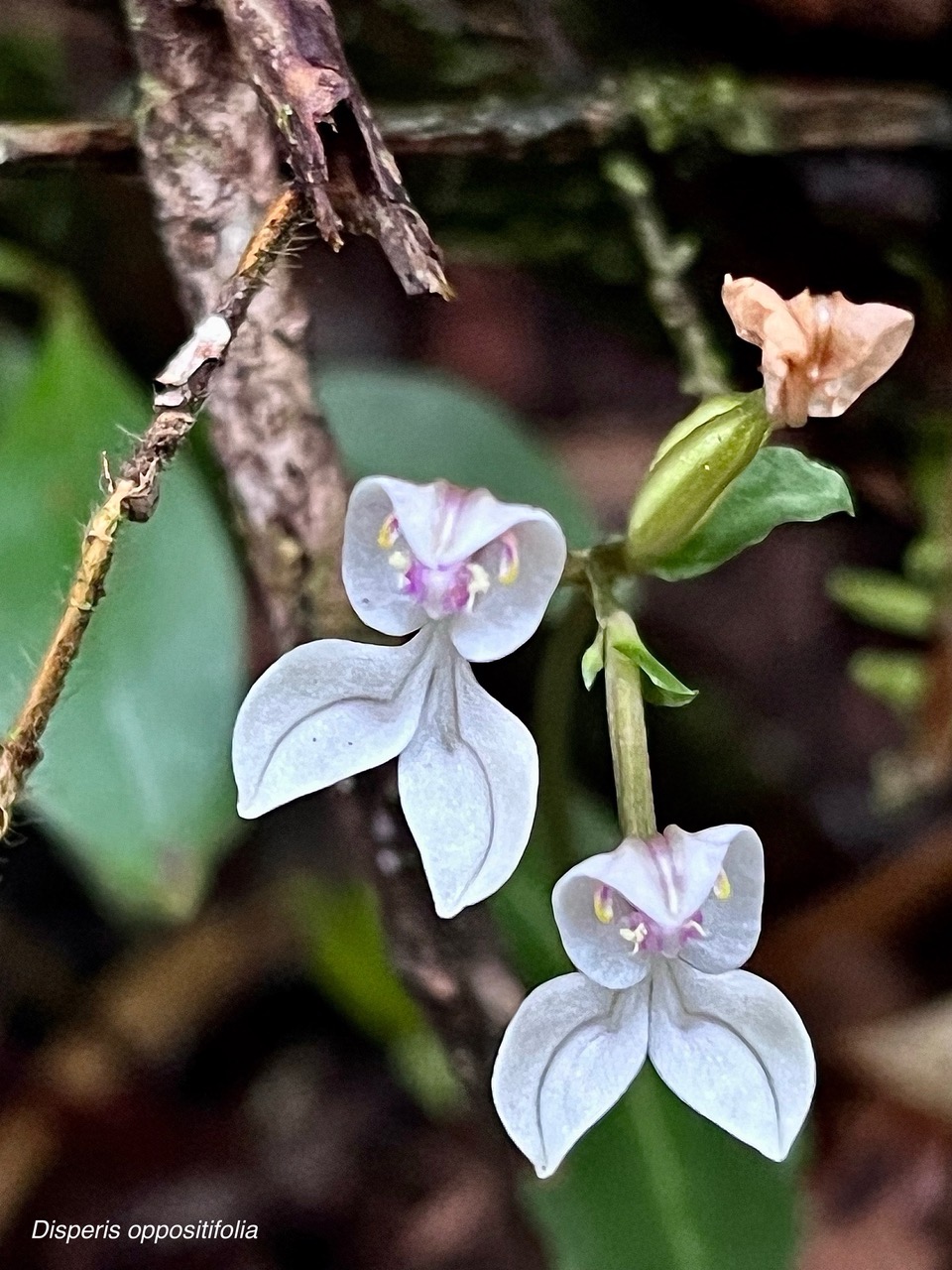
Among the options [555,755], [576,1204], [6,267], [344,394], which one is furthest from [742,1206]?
[6,267]

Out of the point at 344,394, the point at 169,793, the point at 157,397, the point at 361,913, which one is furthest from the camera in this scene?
the point at 361,913

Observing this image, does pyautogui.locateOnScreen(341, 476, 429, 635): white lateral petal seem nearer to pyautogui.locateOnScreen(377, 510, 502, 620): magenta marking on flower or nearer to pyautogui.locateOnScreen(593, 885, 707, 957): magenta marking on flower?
pyautogui.locateOnScreen(377, 510, 502, 620): magenta marking on flower

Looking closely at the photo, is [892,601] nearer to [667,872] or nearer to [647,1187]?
[647,1187]

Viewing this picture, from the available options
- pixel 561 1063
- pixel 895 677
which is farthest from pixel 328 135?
pixel 895 677

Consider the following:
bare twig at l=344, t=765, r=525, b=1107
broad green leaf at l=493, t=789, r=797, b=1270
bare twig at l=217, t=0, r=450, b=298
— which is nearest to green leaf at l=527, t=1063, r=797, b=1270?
broad green leaf at l=493, t=789, r=797, b=1270

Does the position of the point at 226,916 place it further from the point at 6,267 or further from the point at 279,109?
the point at 279,109

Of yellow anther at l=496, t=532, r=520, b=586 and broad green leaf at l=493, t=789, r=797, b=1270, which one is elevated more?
yellow anther at l=496, t=532, r=520, b=586
